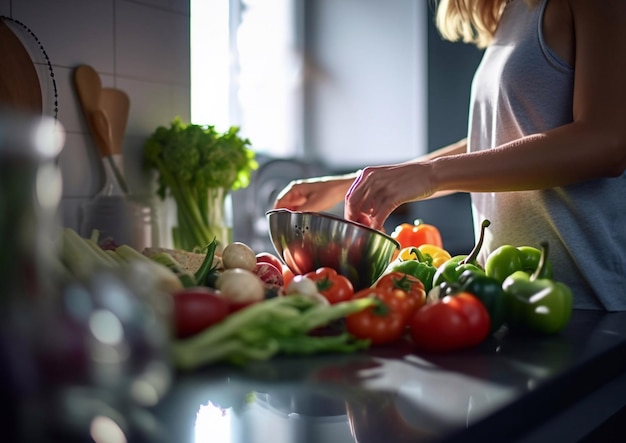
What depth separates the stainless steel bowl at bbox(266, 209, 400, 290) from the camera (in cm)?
102

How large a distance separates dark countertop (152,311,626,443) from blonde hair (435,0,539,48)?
78 centimetres

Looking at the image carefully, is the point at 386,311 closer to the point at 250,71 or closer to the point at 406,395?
the point at 406,395

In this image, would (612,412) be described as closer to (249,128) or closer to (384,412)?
(384,412)

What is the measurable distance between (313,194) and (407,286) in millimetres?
523

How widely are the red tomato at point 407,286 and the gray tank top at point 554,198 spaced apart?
380 mm

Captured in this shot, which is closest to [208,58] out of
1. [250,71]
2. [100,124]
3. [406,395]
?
[250,71]

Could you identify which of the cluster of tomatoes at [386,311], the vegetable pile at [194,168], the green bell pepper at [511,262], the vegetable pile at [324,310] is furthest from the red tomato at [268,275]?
the vegetable pile at [194,168]

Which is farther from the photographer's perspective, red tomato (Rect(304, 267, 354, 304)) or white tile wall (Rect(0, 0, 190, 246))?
white tile wall (Rect(0, 0, 190, 246))

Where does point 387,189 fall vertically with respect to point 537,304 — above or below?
above

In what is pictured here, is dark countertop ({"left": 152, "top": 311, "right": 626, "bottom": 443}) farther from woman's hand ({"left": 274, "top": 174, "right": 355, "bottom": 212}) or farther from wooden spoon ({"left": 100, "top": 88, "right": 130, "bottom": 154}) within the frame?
wooden spoon ({"left": 100, "top": 88, "right": 130, "bottom": 154})

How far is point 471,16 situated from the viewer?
145 cm

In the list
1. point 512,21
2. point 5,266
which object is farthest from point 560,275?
point 5,266

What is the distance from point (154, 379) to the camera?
562mm

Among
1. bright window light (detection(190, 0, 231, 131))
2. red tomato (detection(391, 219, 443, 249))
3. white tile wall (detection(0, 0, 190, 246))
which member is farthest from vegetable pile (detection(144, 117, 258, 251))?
bright window light (detection(190, 0, 231, 131))
